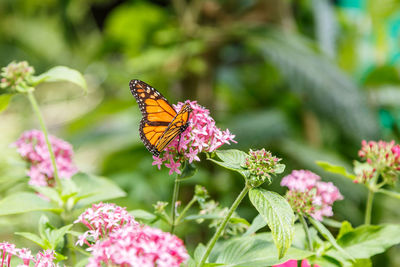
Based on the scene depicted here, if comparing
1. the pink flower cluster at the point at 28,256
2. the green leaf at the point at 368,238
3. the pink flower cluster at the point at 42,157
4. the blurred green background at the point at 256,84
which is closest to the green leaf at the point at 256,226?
the green leaf at the point at 368,238

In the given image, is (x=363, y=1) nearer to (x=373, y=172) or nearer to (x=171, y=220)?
(x=373, y=172)

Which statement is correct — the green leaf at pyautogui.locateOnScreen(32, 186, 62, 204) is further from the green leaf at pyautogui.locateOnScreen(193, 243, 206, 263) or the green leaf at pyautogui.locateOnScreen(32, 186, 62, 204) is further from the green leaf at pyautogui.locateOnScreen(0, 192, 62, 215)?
the green leaf at pyautogui.locateOnScreen(193, 243, 206, 263)

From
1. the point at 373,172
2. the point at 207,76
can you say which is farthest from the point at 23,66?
the point at 207,76

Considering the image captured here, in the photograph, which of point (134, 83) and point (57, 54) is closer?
point (134, 83)

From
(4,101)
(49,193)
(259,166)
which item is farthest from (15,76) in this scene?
(259,166)

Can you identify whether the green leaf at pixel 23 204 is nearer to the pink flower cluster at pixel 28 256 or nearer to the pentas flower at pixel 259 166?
the pink flower cluster at pixel 28 256

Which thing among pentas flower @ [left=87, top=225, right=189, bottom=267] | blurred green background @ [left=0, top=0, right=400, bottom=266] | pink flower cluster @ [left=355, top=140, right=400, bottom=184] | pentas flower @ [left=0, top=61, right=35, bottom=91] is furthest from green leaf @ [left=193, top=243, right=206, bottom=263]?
blurred green background @ [left=0, top=0, right=400, bottom=266]

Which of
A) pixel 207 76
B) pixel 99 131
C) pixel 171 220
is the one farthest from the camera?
pixel 99 131
